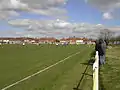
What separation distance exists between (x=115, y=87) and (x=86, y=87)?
1.15 m

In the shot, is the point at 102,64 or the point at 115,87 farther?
the point at 102,64

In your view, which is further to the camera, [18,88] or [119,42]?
[119,42]

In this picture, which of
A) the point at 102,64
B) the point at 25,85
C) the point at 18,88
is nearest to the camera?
the point at 18,88

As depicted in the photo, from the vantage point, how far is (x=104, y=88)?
38.5 feet

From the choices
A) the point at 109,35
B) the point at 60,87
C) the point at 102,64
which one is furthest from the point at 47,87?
the point at 109,35

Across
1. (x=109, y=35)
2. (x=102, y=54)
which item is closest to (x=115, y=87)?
(x=102, y=54)

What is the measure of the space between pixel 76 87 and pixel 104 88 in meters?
1.10

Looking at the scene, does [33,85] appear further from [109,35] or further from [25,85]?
[109,35]

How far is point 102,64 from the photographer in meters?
23.4

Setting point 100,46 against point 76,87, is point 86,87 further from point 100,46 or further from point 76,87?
point 100,46

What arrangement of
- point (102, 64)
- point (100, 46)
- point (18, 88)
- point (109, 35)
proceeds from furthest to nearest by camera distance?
point (109, 35) → point (102, 64) → point (100, 46) → point (18, 88)

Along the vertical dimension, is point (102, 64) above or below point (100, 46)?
below

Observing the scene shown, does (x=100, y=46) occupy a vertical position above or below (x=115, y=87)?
above

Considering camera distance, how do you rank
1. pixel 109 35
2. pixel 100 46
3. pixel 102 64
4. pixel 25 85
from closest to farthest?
pixel 25 85, pixel 100 46, pixel 102 64, pixel 109 35
